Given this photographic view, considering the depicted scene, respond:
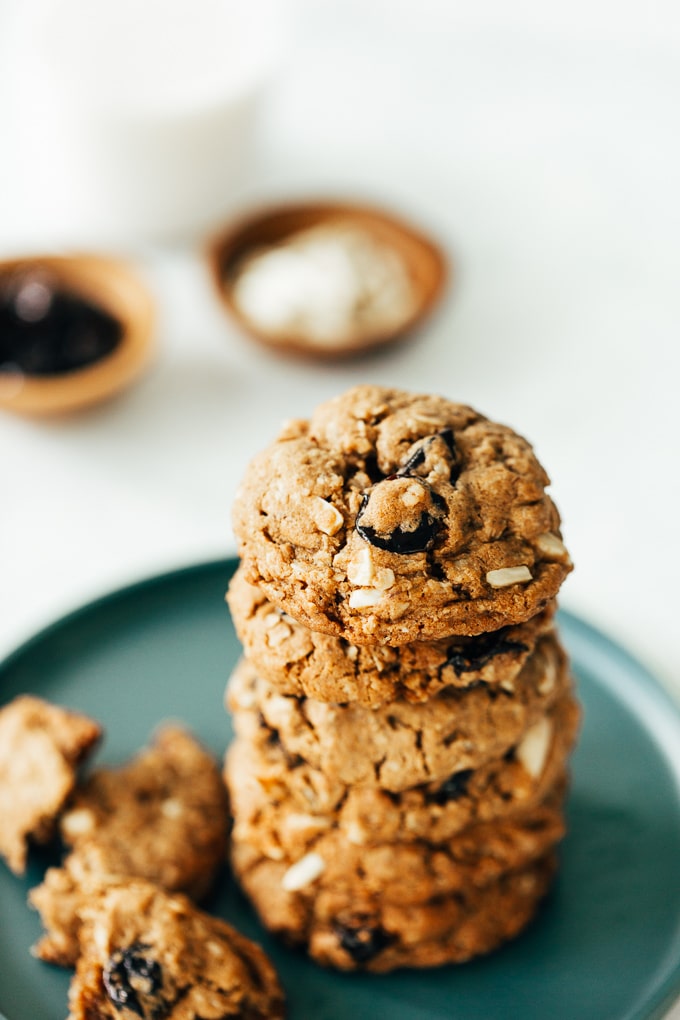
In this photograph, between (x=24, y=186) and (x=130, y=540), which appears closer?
(x=130, y=540)

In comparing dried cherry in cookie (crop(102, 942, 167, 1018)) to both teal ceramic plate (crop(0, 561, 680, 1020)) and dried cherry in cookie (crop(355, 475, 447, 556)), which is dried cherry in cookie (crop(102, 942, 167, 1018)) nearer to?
teal ceramic plate (crop(0, 561, 680, 1020))

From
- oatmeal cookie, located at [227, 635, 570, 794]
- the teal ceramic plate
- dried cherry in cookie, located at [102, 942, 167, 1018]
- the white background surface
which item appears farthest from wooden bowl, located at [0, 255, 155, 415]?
dried cherry in cookie, located at [102, 942, 167, 1018]

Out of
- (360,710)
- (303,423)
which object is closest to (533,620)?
(360,710)

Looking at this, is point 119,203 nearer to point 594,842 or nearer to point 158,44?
point 158,44

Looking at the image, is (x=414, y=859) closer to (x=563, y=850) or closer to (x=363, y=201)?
(x=563, y=850)

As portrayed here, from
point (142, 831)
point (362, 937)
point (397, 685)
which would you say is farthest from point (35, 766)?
point (397, 685)

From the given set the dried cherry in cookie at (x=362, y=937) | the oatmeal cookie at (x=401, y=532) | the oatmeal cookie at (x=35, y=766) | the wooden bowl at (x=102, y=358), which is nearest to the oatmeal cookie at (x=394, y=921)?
the dried cherry in cookie at (x=362, y=937)
